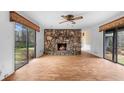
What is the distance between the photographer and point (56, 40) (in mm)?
12344

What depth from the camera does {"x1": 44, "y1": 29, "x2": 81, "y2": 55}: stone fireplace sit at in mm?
12266

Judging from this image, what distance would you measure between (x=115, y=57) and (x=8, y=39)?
4.94 metres

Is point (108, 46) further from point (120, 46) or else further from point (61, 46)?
point (61, 46)

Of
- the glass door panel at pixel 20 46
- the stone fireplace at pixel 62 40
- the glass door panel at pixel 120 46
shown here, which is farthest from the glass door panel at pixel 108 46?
the glass door panel at pixel 20 46

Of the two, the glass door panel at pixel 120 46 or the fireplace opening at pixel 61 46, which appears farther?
the fireplace opening at pixel 61 46

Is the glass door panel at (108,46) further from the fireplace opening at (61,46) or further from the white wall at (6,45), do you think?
the white wall at (6,45)

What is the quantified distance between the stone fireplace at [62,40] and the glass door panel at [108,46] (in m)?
3.68

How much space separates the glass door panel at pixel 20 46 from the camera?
19.4 ft

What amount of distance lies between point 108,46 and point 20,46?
4.53 m

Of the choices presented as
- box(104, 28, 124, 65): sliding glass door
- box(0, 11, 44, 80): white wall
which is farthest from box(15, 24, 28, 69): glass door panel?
box(104, 28, 124, 65): sliding glass door
